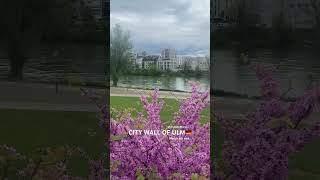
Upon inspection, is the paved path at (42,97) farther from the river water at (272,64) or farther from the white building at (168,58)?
the river water at (272,64)

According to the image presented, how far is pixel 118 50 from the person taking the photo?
1.99 m

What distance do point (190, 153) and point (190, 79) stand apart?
0.39 metres

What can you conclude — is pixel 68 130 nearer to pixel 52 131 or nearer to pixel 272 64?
pixel 52 131

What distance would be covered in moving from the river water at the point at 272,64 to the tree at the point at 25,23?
845mm

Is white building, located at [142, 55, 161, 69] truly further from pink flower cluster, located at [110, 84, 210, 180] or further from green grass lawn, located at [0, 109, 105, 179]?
green grass lawn, located at [0, 109, 105, 179]

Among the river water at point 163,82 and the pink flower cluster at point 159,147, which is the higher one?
the river water at point 163,82

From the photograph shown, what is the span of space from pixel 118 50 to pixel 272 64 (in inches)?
31.6

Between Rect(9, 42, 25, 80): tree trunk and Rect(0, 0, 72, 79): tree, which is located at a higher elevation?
Rect(0, 0, 72, 79): tree

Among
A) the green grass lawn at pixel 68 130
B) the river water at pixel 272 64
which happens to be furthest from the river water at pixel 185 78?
the green grass lawn at pixel 68 130

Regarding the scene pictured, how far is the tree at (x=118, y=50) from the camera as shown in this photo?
77.6 inches

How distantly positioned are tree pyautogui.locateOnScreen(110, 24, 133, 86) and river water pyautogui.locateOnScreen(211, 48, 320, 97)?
45cm

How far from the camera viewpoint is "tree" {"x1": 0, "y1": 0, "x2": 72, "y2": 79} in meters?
2.01

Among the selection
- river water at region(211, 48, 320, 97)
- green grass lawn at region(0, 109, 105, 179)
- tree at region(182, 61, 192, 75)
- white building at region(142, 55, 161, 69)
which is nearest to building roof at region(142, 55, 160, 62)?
white building at region(142, 55, 161, 69)

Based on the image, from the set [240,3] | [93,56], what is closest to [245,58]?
[240,3]
